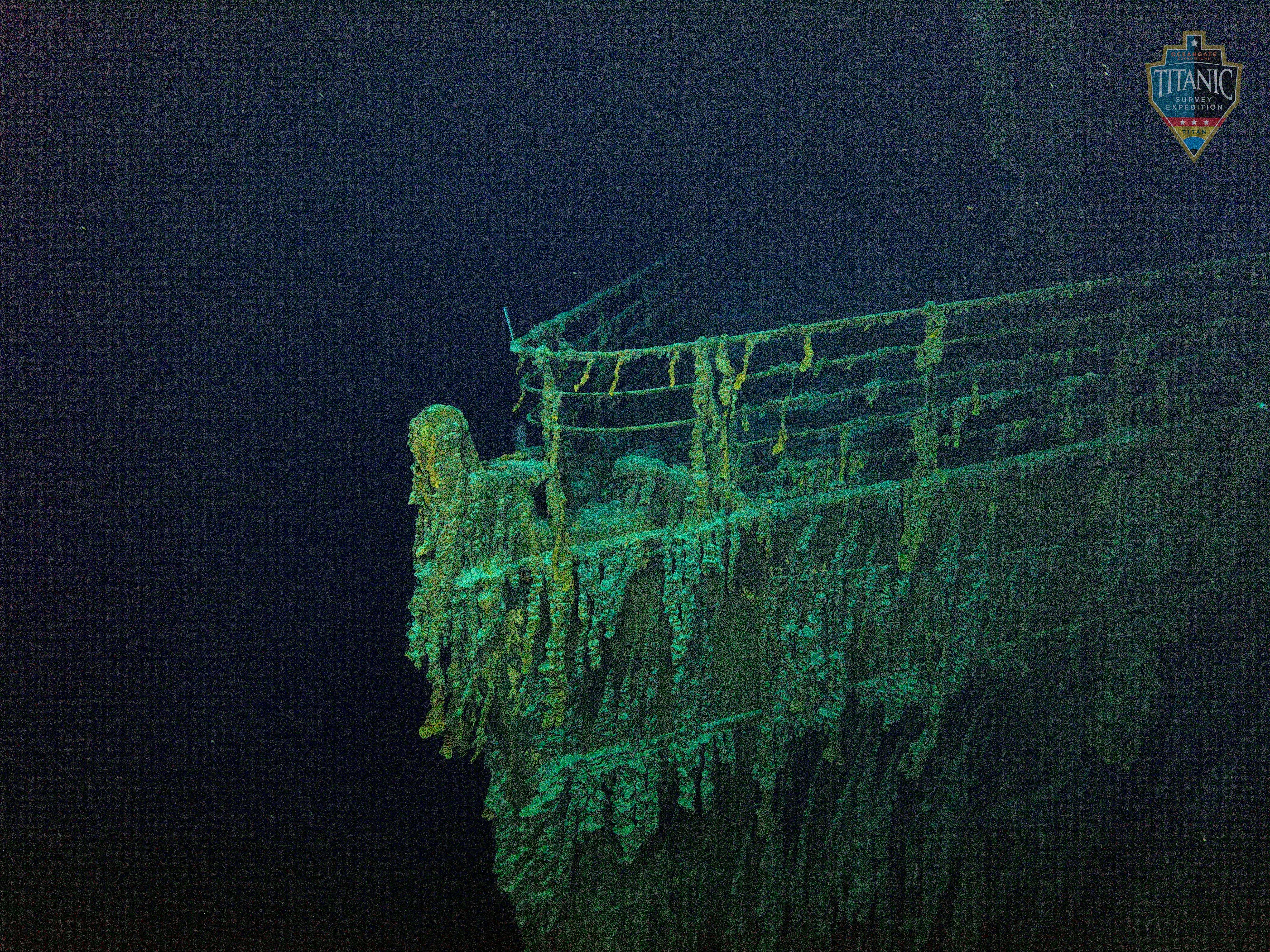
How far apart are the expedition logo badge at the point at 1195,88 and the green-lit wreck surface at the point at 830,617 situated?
0.79 m

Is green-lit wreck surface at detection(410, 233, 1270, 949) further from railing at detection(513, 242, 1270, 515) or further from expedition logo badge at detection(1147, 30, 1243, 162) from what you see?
expedition logo badge at detection(1147, 30, 1243, 162)

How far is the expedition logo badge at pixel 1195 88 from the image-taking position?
398cm

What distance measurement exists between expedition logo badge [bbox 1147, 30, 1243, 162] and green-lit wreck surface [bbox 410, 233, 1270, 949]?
793 millimetres

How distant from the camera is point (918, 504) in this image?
3754mm

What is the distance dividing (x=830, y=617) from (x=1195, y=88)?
3431 mm

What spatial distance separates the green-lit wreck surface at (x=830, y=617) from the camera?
355cm

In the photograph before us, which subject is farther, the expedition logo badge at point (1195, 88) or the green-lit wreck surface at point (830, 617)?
the expedition logo badge at point (1195, 88)

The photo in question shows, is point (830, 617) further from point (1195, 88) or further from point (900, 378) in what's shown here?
point (1195, 88)

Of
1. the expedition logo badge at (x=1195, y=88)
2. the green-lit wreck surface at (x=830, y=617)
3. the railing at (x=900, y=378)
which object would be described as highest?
the expedition logo badge at (x=1195, y=88)

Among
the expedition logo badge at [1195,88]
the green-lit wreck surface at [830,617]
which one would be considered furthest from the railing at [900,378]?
the expedition logo badge at [1195,88]

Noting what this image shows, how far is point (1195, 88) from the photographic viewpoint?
401cm

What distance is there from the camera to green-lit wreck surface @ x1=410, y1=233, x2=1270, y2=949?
11.6 feet

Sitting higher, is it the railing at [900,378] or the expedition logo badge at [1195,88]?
the expedition logo badge at [1195,88]

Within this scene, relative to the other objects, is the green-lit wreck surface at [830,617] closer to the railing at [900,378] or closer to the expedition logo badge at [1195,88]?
the railing at [900,378]
